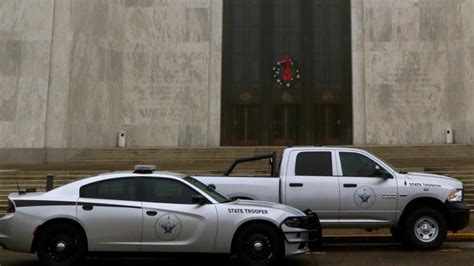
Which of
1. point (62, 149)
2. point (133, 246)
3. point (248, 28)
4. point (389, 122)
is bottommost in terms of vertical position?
point (133, 246)

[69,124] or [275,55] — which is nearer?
[69,124]

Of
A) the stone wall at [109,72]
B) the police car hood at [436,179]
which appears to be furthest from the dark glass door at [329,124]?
the police car hood at [436,179]

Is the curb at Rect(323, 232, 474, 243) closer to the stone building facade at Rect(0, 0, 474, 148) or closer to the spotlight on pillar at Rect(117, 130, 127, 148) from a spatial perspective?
the stone building facade at Rect(0, 0, 474, 148)

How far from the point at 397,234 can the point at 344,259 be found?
194cm

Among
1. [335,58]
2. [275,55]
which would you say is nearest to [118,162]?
[275,55]

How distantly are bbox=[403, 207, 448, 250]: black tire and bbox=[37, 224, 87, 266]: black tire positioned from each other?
18.1ft

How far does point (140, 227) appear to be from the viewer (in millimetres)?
6801

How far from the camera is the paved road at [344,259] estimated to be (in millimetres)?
7426

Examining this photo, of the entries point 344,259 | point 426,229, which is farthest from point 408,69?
point 344,259

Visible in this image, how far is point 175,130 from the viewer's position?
26328 millimetres

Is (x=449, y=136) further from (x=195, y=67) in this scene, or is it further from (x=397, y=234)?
(x=397, y=234)

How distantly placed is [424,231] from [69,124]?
762 inches

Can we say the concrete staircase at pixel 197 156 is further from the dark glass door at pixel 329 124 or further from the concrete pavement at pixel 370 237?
the concrete pavement at pixel 370 237

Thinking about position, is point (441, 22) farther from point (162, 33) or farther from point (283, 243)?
point (283, 243)
